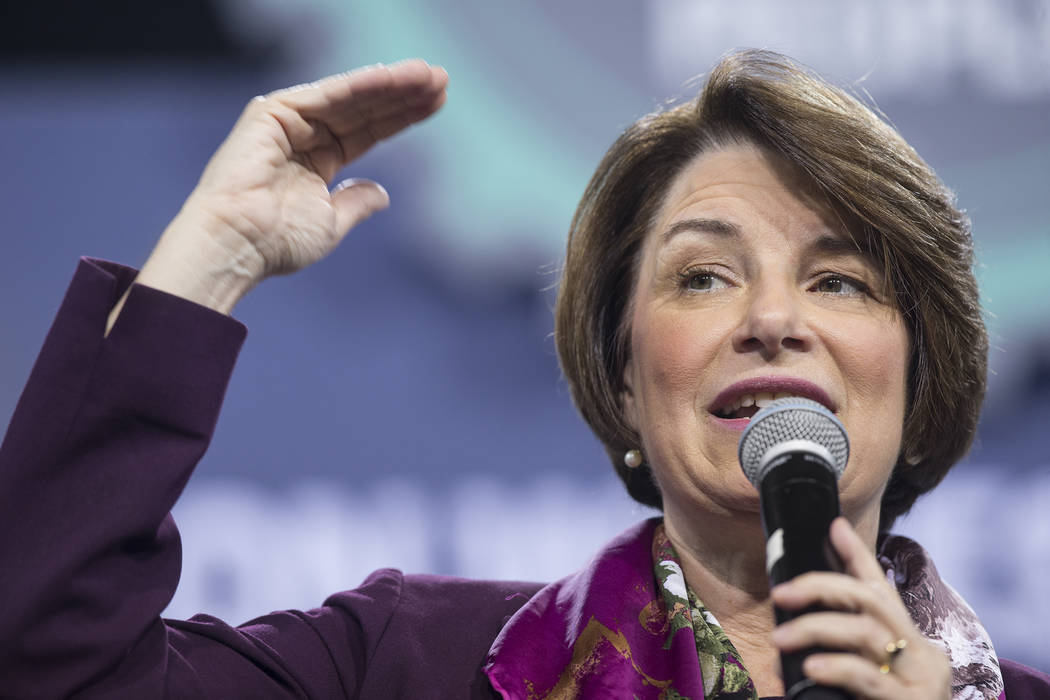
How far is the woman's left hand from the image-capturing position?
838mm

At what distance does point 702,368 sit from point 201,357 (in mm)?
660

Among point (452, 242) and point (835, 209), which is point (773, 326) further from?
point (452, 242)

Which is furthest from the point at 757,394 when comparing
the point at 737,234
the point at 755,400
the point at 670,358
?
the point at 737,234

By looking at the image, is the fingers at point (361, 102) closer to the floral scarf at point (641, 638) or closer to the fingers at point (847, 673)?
the floral scarf at point (641, 638)

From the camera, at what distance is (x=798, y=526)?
2.91ft

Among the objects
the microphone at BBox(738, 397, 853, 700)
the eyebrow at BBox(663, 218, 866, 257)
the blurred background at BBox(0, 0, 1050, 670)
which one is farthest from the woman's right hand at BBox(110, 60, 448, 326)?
the blurred background at BBox(0, 0, 1050, 670)

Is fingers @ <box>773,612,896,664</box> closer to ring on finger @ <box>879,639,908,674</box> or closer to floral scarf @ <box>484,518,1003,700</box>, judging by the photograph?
ring on finger @ <box>879,639,908,674</box>

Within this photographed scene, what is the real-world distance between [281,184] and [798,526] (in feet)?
2.64

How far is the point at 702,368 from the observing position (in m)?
1.50

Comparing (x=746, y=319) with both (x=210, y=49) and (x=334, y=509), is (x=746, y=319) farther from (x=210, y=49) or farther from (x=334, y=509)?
(x=210, y=49)

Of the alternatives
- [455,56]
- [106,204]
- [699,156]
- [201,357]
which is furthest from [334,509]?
[201,357]

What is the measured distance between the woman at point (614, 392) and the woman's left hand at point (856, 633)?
55 centimetres

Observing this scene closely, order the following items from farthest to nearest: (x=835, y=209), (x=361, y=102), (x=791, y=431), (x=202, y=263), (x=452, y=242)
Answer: (x=452, y=242)
(x=835, y=209)
(x=361, y=102)
(x=202, y=263)
(x=791, y=431)

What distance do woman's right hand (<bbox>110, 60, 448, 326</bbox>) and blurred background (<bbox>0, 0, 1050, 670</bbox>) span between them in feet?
4.71
